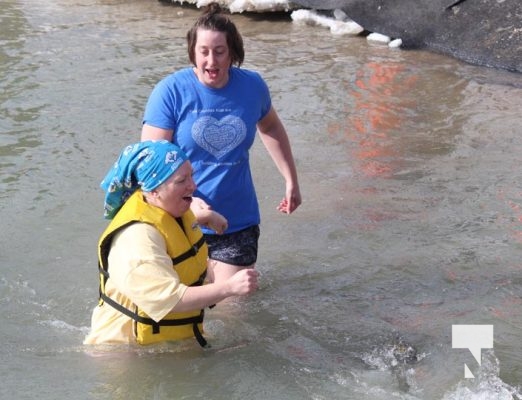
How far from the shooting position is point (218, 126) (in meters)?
→ 4.47

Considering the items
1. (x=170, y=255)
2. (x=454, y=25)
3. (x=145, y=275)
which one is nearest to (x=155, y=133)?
(x=170, y=255)

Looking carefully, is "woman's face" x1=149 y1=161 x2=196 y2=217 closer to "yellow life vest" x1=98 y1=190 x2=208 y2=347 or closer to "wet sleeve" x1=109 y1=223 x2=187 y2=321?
"yellow life vest" x1=98 y1=190 x2=208 y2=347

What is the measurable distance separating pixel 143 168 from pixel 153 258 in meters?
0.40

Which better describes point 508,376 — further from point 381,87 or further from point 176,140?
point 381,87

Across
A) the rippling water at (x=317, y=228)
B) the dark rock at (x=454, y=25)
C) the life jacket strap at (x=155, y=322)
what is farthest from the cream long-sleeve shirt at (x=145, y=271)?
the dark rock at (x=454, y=25)

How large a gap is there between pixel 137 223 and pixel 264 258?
7.00 ft

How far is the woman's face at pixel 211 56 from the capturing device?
4.37 m

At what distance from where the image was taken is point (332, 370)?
4242 millimetres

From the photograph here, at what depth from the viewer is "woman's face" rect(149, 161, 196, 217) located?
3768 mm

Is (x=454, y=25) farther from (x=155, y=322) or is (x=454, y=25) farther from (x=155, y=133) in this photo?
(x=155, y=322)

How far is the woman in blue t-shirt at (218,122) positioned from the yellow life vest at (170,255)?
289mm

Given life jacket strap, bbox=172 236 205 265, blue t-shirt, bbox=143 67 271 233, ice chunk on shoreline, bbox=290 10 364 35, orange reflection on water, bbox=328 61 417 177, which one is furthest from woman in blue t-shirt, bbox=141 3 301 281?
ice chunk on shoreline, bbox=290 10 364 35

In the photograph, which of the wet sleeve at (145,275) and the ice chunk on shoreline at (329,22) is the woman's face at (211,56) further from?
the ice chunk on shoreline at (329,22)

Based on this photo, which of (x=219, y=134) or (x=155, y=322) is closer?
(x=155, y=322)
